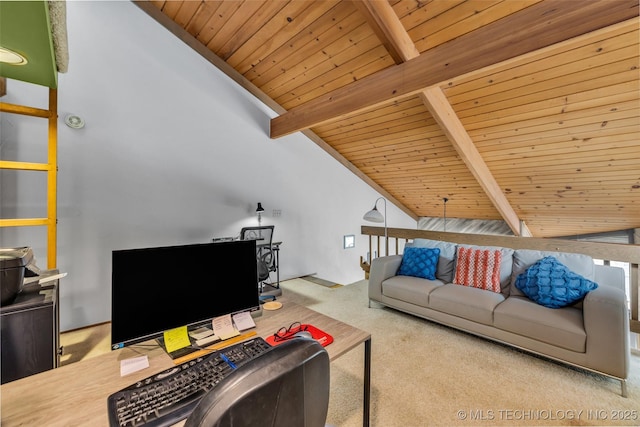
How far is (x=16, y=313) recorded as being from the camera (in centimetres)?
138

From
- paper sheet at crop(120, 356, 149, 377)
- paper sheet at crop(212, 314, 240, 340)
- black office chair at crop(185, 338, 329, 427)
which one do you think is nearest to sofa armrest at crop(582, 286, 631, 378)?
black office chair at crop(185, 338, 329, 427)

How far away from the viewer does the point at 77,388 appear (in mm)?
886

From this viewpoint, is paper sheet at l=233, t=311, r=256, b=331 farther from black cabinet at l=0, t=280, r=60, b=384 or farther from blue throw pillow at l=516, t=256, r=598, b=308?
blue throw pillow at l=516, t=256, r=598, b=308

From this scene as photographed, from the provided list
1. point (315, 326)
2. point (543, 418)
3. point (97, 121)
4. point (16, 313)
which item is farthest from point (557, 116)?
point (97, 121)

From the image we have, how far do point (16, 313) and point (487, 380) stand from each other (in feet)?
9.30

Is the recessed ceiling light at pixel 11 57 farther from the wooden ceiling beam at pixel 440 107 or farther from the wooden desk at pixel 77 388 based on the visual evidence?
the wooden ceiling beam at pixel 440 107

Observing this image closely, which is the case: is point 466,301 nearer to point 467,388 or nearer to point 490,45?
point 467,388

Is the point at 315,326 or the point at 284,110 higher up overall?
the point at 284,110

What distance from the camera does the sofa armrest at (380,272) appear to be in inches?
122

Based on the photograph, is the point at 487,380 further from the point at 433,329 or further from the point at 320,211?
the point at 320,211

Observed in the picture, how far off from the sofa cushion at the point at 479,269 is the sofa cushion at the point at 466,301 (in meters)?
0.08

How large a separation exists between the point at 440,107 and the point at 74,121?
3.65 metres

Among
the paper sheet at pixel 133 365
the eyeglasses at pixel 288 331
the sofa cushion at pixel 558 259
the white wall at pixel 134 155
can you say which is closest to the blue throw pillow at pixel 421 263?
the sofa cushion at pixel 558 259

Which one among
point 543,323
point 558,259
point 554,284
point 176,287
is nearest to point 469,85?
point 558,259
